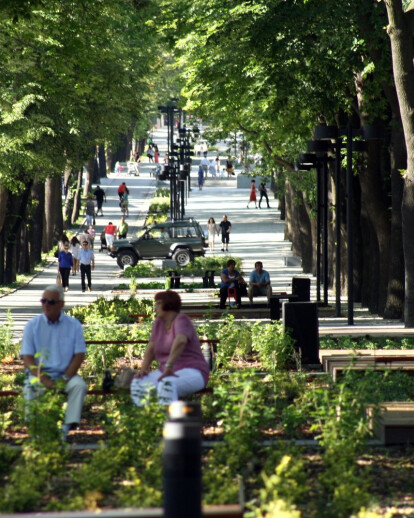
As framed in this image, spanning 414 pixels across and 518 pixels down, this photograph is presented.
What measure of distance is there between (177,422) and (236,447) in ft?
10.8

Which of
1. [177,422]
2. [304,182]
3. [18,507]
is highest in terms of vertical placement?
[304,182]

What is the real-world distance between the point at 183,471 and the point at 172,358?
449 cm

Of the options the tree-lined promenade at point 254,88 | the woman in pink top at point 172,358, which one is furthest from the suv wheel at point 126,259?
the woman in pink top at point 172,358

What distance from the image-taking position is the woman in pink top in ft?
35.2

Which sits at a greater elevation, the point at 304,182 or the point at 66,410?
the point at 304,182

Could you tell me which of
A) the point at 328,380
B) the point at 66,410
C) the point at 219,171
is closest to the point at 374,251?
the point at 328,380

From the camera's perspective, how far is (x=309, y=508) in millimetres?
8266

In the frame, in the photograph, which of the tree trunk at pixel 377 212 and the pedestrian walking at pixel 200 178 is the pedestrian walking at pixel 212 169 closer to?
the pedestrian walking at pixel 200 178

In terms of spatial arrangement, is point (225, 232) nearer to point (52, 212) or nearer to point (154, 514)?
point (52, 212)

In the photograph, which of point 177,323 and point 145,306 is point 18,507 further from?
point 145,306

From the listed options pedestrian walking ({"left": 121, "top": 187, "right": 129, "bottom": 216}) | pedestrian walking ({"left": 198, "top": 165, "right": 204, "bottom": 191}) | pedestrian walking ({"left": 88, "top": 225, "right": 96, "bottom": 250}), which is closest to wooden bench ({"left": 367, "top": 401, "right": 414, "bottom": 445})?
pedestrian walking ({"left": 88, "top": 225, "right": 96, "bottom": 250})

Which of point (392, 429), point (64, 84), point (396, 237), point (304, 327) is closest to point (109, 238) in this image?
point (64, 84)

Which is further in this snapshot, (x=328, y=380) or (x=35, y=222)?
(x=35, y=222)

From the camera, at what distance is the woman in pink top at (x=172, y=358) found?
10.7m
